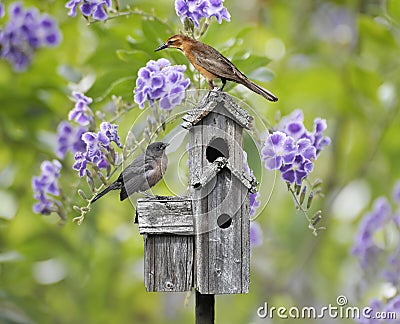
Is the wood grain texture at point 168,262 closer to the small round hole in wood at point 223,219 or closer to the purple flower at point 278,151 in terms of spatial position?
the small round hole in wood at point 223,219

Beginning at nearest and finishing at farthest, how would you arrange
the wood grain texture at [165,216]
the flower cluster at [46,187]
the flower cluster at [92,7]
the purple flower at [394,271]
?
1. the wood grain texture at [165,216]
2. the flower cluster at [92,7]
3. the flower cluster at [46,187]
4. the purple flower at [394,271]

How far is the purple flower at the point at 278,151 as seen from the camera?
112 centimetres

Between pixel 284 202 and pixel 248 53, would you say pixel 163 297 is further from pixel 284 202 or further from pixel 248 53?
pixel 248 53

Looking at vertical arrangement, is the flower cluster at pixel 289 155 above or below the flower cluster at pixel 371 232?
below

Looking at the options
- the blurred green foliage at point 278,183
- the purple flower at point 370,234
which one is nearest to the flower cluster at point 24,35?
the blurred green foliage at point 278,183

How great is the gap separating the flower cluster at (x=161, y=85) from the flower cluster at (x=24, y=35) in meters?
0.69

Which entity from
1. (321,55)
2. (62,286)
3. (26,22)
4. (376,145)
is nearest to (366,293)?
(376,145)

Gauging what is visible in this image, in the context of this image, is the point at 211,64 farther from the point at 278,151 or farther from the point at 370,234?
the point at 370,234

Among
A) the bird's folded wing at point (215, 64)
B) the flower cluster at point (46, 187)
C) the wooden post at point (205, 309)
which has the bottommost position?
the wooden post at point (205, 309)

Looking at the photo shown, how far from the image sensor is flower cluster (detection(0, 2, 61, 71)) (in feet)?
5.64

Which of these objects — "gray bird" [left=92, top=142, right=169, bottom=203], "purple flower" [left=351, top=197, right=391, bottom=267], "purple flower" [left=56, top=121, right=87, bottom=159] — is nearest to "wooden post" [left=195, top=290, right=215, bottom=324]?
"gray bird" [left=92, top=142, right=169, bottom=203]

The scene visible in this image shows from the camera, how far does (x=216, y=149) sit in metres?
1.09

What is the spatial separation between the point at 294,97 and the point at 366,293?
1.73ft

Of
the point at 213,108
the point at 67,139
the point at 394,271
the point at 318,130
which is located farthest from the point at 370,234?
the point at 213,108
